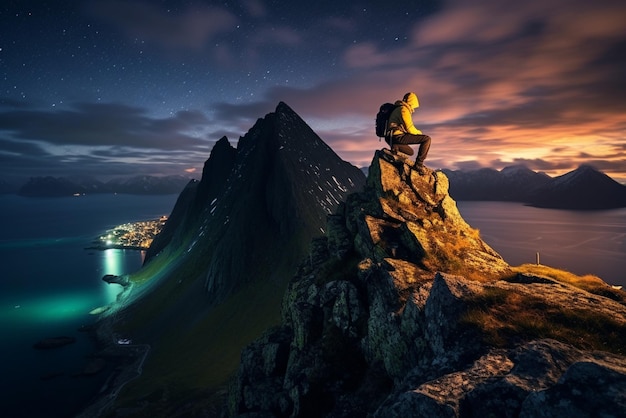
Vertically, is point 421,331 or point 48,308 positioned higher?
point 421,331

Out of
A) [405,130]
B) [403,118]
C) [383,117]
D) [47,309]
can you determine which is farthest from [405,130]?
[47,309]

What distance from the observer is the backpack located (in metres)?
28.9

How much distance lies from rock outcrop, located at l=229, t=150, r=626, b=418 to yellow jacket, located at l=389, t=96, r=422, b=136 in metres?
4.02

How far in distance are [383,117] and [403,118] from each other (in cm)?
221

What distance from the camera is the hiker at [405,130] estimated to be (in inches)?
1085

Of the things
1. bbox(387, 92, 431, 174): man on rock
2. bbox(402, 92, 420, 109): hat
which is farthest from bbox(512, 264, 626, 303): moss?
bbox(402, 92, 420, 109): hat

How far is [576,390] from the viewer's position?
8.16 meters

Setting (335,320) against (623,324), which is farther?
(335,320)

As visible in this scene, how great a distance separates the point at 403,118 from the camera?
27609mm

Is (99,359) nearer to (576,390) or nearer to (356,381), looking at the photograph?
(356,381)

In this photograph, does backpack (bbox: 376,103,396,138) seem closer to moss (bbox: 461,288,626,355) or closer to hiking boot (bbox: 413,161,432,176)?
hiking boot (bbox: 413,161,432,176)

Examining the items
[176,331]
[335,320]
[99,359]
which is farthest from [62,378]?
[335,320]

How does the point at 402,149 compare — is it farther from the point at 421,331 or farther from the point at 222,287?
the point at 222,287

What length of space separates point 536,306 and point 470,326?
354 centimetres
